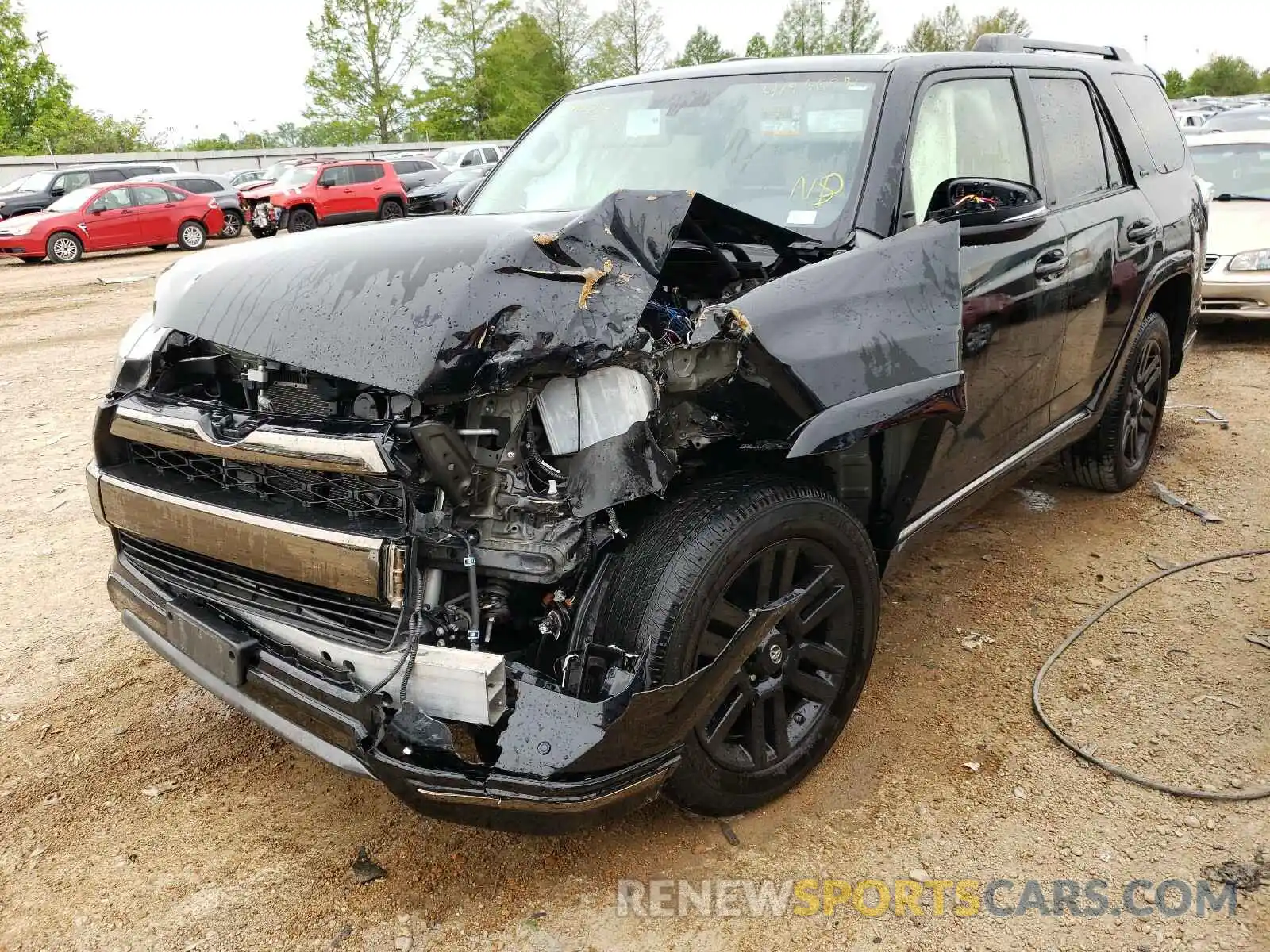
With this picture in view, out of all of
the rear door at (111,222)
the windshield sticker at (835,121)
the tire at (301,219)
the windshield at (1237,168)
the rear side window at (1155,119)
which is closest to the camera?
the windshield sticker at (835,121)

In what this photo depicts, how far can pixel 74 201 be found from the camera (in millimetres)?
17891

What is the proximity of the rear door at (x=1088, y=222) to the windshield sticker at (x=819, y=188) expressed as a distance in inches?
43.1

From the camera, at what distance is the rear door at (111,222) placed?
691 inches

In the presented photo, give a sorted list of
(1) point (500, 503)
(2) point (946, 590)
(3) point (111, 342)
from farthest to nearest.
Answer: (3) point (111, 342) < (2) point (946, 590) < (1) point (500, 503)

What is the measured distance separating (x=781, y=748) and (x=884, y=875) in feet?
1.32

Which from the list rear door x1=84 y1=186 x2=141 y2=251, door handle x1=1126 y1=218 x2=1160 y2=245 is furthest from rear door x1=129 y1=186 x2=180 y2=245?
door handle x1=1126 y1=218 x2=1160 y2=245

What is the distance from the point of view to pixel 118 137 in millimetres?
50344

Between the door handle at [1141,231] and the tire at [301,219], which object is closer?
the door handle at [1141,231]

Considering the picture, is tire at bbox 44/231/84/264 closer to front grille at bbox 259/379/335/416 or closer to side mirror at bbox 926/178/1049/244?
front grille at bbox 259/379/335/416

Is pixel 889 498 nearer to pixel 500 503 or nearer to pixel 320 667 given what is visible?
pixel 500 503

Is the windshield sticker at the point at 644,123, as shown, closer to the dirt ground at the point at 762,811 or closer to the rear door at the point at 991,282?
the rear door at the point at 991,282

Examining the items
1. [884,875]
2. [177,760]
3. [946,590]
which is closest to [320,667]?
[177,760]

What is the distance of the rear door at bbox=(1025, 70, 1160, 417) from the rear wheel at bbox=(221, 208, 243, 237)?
798 inches

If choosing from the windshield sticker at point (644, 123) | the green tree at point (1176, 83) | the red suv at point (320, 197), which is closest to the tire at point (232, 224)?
the red suv at point (320, 197)
